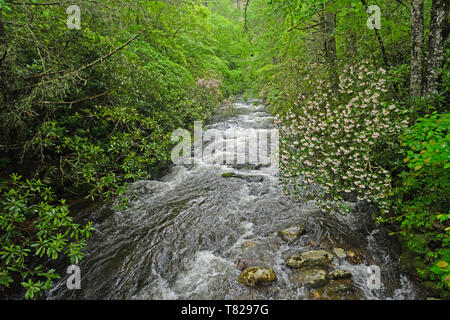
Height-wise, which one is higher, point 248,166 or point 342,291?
point 248,166

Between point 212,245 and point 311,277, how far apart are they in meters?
1.80

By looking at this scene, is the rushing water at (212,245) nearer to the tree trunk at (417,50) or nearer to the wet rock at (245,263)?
the wet rock at (245,263)

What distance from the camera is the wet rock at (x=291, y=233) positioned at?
4.04m

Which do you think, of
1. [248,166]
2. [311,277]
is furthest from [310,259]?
[248,166]

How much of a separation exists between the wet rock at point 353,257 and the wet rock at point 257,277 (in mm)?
1330

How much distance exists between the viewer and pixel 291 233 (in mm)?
4109

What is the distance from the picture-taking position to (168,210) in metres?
5.23

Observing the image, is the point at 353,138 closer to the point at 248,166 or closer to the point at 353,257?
the point at 353,257

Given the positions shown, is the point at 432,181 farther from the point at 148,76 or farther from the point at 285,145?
the point at 148,76

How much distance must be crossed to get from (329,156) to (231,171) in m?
3.67

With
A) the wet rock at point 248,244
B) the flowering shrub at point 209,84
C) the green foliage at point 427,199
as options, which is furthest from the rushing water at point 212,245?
the flowering shrub at point 209,84

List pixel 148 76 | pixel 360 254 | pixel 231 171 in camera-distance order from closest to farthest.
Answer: pixel 360 254 < pixel 148 76 < pixel 231 171

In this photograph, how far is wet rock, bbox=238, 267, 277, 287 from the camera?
3182mm
